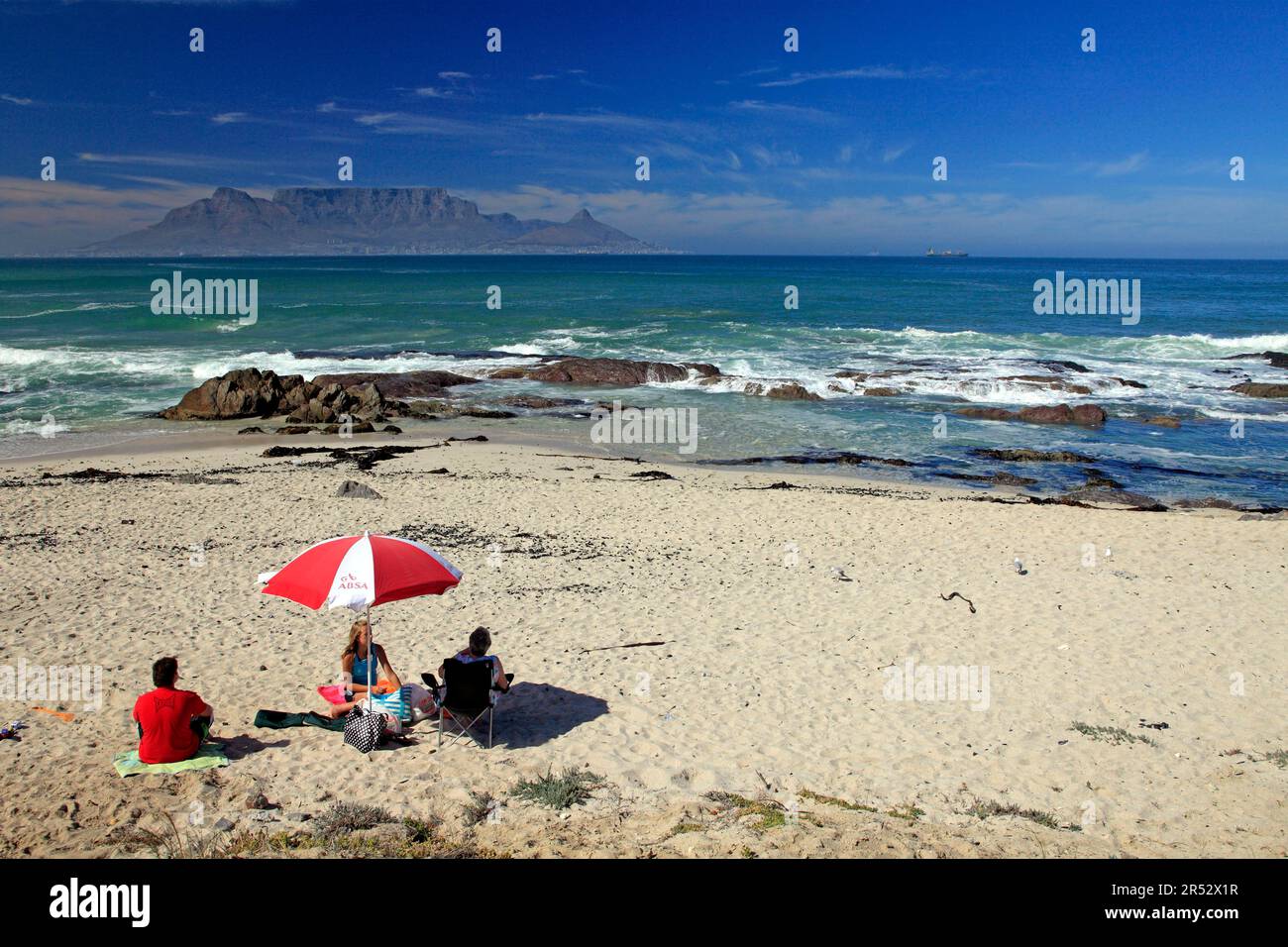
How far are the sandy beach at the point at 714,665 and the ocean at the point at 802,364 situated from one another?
703 cm

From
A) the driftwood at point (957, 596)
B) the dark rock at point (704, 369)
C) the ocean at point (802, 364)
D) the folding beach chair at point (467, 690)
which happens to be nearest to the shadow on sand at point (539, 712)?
the folding beach chair at point (467, 690)

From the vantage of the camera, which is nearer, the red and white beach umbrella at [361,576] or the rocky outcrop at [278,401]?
the red and white beach umbrella at [361,576]

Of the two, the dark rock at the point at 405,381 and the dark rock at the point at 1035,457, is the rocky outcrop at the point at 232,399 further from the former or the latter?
the dark rock at the point at 1035,457

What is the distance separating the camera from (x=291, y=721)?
7098 millimetres

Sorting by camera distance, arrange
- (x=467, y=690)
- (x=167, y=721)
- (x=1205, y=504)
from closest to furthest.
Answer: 1. (x=167, y=721)
2. (x=467, y=690)
3. (x=1205, y=504)

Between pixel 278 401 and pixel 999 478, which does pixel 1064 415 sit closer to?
pixel 999 478

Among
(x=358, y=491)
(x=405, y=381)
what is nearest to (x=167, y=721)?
(x=358, y=491)

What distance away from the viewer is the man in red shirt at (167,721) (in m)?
6.23

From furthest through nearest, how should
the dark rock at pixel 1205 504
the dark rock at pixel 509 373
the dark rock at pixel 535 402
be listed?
the dark rock at pixel 509 373 → the dark rock at pixel 535 402 → the dark rock at pixel 1205 504

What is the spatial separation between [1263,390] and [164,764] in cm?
3488

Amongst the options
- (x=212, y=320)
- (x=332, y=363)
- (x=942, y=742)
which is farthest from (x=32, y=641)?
(x=212, y=320)

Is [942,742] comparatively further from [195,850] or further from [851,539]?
[851,539]

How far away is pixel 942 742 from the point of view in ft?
23.6

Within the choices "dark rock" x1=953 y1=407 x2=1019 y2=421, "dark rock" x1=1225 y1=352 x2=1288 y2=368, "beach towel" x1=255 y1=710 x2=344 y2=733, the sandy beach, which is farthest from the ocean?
"beach towel" x1=255 y1=710 x2=344 y2=733
